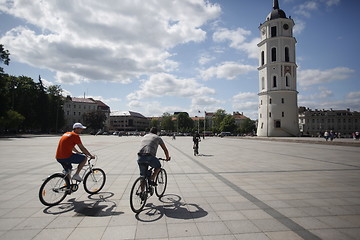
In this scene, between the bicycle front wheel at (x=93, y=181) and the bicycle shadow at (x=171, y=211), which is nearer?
Answer: the bicycle shadow at (x=171, y=211)

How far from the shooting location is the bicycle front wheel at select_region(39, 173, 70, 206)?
4840 mm

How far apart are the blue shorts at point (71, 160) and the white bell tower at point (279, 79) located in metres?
53.8

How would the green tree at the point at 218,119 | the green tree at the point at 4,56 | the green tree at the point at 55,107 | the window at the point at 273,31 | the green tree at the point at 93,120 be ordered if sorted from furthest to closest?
1. the green tree at the point at 218,119
2. the green tree at the point at 93,120
3. the green tree at the point at 55,107
4. the window at the point at 273,31
5. the green tree at the point at 4,56

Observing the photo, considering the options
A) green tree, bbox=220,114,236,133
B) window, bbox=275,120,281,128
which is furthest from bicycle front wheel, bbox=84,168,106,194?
green tree, bbox=220,114,236,133

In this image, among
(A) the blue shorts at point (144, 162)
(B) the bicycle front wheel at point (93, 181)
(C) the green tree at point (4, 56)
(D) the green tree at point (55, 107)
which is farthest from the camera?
(D) the green tree at point (55, 107)

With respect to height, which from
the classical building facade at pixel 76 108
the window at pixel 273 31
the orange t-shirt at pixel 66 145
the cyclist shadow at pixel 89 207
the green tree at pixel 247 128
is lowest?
the cyclist shadow at pixel 89 207

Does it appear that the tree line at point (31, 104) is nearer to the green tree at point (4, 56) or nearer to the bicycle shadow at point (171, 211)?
the green tree at point (4, 56)

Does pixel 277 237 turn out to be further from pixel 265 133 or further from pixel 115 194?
pixel 265 133

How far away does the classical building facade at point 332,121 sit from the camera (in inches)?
4459

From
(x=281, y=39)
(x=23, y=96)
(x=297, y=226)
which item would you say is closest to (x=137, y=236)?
(x=297, y=226)

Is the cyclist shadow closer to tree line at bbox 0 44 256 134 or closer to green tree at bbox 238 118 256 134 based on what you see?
tree line at bbox 0 44 256 134

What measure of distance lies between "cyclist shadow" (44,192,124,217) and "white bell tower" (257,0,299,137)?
53566 mm

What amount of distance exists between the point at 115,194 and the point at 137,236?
2.60 m

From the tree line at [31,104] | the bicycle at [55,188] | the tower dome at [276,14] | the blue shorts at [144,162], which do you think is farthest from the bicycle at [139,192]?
the tower dome at [276,14]
